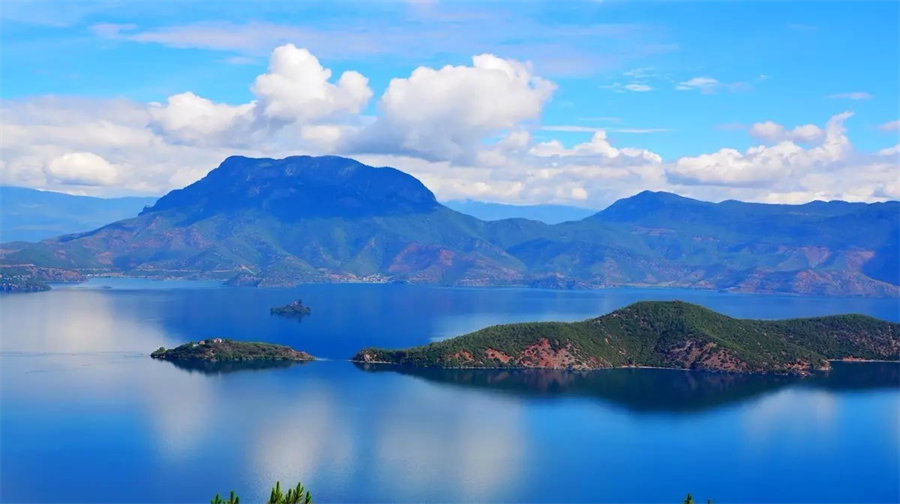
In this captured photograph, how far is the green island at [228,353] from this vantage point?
134125 millimetres

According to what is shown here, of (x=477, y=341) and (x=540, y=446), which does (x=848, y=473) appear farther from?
(x=477, y=341)

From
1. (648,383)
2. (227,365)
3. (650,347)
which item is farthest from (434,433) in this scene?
(650,347)

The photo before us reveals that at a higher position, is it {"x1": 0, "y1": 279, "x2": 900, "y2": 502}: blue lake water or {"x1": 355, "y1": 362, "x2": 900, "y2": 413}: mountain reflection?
{"x1": 355, "y1": 362, "x2": 900, "y2": 413}: mountain reflection

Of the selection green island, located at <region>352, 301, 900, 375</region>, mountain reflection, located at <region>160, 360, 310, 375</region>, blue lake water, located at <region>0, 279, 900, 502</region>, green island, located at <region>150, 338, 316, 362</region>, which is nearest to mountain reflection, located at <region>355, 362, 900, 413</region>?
blue lake water, located at <region>0, 279, 900, 502</region>

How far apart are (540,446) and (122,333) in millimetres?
101610

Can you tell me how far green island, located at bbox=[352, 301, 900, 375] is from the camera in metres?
129

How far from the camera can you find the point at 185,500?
68.9m

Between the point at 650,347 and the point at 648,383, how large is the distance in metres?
15.0

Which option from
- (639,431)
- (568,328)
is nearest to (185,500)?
(639,431)

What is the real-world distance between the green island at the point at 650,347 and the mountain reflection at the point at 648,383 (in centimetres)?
225

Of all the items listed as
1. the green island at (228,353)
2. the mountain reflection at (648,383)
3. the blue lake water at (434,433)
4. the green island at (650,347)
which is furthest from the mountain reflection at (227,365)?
the mountain reflection at (648,383)

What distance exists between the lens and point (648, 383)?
11925cm

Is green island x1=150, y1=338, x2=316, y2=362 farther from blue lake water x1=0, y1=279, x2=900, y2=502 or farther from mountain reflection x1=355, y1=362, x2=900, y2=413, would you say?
mountain reflection x1=355, y1=362, x2=900, y2=413

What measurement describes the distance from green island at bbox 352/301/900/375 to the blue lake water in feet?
15.2
